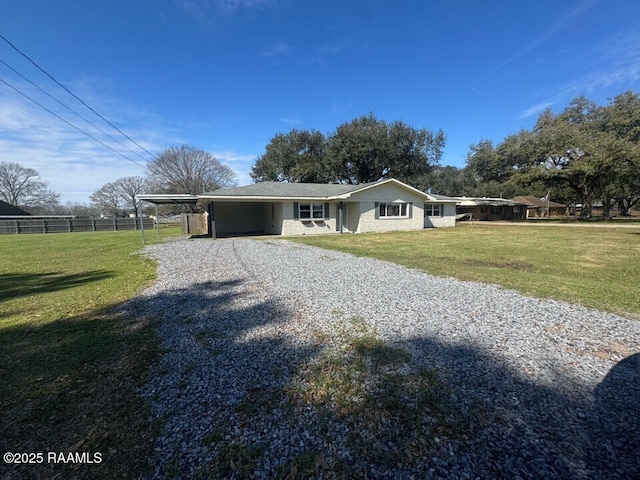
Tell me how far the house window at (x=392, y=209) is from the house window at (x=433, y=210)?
158 inches

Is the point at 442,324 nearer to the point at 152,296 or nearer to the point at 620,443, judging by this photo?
the point at 620,443

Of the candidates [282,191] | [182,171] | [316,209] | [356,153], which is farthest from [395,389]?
[182,171]

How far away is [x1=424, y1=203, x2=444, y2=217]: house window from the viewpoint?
81.0 feet

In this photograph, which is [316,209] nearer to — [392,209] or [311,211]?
[311,211]

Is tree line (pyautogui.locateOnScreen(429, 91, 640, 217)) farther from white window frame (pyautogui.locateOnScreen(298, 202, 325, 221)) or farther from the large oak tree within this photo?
the large oak tree

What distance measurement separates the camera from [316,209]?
62.7 feet

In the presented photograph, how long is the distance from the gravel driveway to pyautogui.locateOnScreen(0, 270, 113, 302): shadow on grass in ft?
9.21

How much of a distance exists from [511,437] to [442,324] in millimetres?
1985

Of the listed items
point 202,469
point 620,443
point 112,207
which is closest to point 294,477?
point 202,469

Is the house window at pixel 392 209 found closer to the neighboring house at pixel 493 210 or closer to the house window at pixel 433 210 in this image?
the house window at pixel 433 210

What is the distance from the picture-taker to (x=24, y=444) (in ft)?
6.64

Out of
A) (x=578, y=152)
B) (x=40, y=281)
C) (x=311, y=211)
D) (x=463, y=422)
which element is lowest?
(x=463, y=422)

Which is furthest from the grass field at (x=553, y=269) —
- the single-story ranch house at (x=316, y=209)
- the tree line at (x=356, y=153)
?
the tree line at (x=356, y=153)

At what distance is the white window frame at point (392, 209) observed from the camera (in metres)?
20.5
